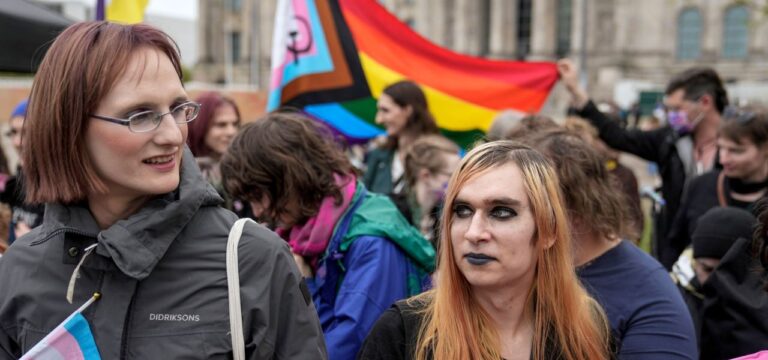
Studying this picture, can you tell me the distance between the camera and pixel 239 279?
2.02 metres

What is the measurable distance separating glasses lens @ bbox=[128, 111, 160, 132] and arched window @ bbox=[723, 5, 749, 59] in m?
40.6

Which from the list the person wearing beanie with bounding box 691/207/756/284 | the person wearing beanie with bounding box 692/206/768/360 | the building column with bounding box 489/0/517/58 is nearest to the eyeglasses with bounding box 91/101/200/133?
the person wearing beanie with bounding box 692/206/768/360

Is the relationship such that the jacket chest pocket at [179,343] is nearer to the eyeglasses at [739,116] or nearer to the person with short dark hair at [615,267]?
the person with short dark hair at [615,267]

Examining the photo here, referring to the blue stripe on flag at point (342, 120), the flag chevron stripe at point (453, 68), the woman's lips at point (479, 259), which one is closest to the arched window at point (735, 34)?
the flag chevron stripe at point (453, 68)

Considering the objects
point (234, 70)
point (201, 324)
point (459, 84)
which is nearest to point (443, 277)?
point (201, 324)

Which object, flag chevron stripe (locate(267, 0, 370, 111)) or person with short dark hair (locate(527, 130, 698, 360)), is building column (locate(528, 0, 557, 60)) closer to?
flag chevron stripe (locate(267, 0, 370, 111))

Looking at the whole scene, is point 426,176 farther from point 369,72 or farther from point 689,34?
point 689,34

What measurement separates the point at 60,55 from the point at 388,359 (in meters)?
1.25

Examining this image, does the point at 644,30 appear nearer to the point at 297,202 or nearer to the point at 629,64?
the point at 629,64

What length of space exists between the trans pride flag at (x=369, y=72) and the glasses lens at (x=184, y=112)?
4.24m

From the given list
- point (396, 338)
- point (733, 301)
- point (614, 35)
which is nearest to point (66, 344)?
point (396, 338)

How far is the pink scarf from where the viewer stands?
10.5 feet

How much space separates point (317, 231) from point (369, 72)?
3.89 metres

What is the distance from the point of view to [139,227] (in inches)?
78.4
